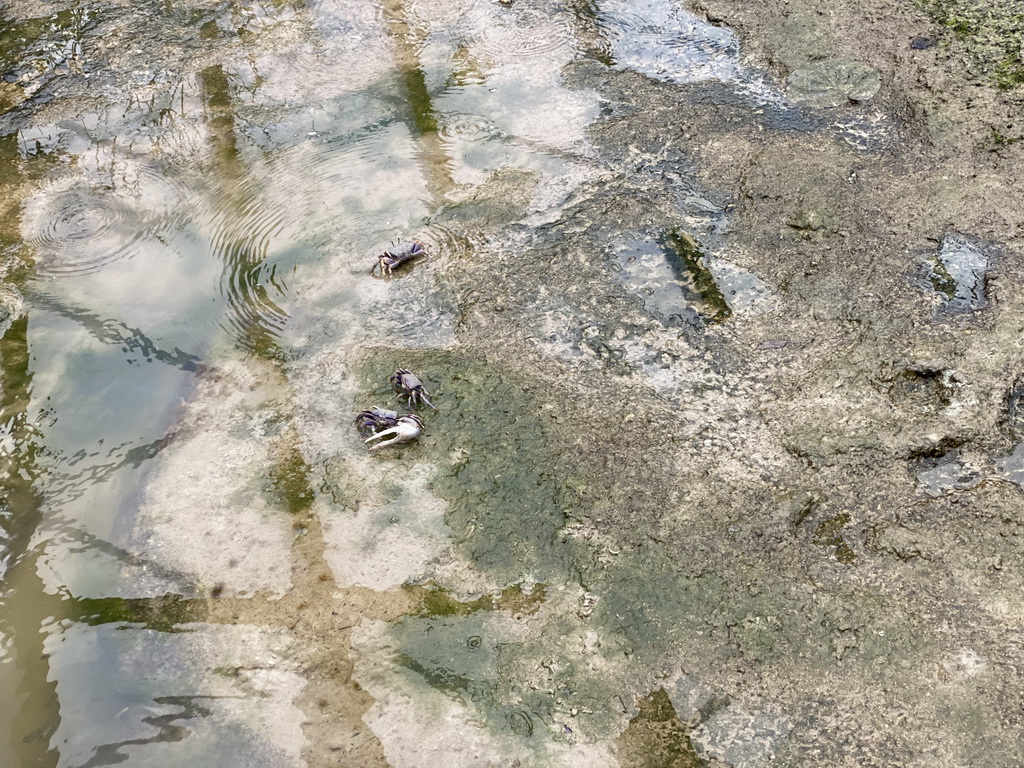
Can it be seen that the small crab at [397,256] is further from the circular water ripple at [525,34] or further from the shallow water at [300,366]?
the circular water ripple at [525,34]

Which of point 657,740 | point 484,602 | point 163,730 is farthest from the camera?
point 484,602

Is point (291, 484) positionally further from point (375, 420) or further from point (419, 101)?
point (419, 101)

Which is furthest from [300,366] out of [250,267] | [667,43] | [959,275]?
[667,43]

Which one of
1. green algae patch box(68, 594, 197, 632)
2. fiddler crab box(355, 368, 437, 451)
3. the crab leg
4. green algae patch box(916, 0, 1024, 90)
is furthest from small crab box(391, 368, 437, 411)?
green algae patch box(916, 0, 1024, 90)

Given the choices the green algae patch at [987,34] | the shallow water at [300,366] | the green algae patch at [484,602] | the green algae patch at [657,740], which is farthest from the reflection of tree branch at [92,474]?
the green algae patch at [987,34]

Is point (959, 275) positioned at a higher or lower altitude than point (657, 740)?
higher

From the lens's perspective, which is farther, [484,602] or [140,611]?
[140,611]
